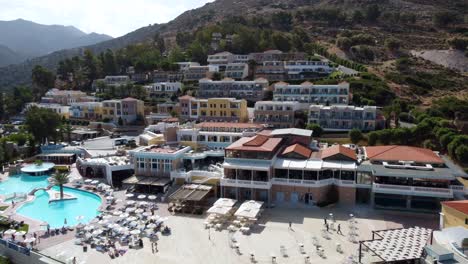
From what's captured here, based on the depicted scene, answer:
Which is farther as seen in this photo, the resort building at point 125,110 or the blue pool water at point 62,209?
the resort building at point 125,110

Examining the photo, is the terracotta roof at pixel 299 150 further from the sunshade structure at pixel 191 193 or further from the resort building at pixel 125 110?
the resort building at pixel 125 110

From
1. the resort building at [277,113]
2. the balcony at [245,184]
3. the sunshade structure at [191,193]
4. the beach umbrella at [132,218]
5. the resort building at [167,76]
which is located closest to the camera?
the beach umbrella at [132,218]

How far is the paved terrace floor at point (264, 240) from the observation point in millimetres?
24969

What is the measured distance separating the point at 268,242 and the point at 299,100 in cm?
3992

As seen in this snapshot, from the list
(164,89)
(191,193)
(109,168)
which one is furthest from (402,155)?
(164,89)

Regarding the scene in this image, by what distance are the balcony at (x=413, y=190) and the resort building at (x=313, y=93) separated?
103ft

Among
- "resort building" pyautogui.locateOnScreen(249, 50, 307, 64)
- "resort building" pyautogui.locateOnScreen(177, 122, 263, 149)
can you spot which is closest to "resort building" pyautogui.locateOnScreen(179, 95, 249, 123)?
"resort building" pyautogui.locateOnScreen(177, 122, 263, 149)

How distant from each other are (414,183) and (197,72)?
59660mm

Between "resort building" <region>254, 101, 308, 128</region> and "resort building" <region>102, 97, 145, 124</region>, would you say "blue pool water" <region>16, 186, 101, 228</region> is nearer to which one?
"resort building" <region>254, 101, 308, 128</region>

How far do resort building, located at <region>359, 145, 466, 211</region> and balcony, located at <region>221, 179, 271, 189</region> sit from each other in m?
8.76

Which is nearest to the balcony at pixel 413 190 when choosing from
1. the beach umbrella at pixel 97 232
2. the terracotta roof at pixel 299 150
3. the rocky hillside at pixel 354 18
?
the terracotta roof at pixel 299 150

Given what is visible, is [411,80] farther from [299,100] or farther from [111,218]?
[111,218]

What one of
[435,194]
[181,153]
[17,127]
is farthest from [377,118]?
[17,127]

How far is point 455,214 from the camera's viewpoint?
84.9 feet
